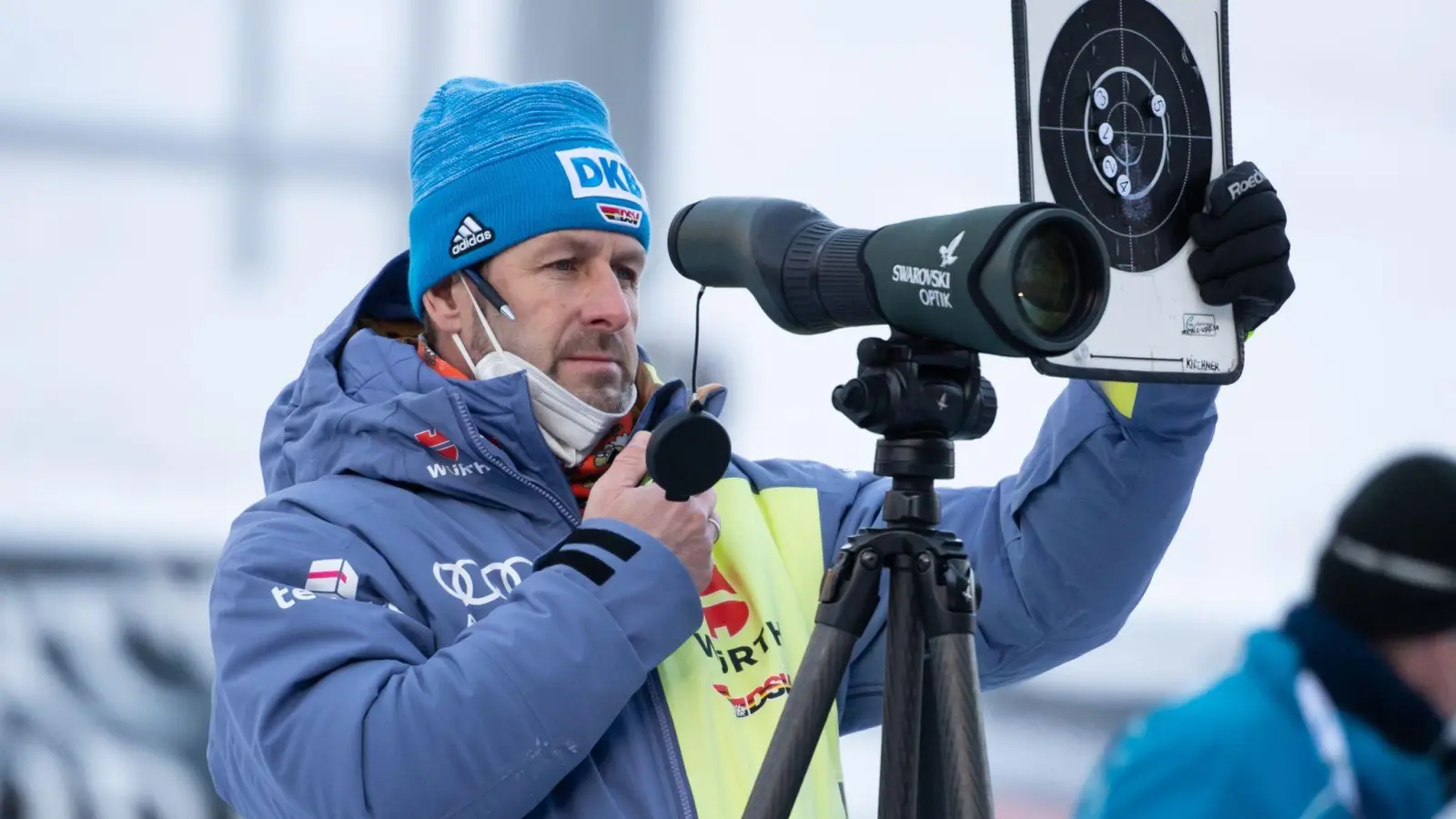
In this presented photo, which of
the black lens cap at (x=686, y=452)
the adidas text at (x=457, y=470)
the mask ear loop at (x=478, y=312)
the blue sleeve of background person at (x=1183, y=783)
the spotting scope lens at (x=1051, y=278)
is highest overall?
the spotting scope lens at (x=1051, y=278)

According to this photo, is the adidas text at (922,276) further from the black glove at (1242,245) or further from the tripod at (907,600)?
the black glove at (1242,245)

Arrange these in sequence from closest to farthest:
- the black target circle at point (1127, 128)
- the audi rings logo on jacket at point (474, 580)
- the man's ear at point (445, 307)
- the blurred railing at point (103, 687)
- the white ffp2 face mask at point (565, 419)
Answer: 1. the black target circle at point (1127, 128)
2. the audi rings logo on jacket at point (474, 580)
3. the white ffp2 face mask at point (565, 419)
4. the man's ear at point (445, 307)
5. the blurred railing at point (103, 687)

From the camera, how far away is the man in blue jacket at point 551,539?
1091 millimetres

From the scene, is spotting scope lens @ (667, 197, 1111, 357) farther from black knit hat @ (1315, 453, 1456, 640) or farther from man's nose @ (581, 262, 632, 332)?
man's nose @ (581, 262, 632, 332)

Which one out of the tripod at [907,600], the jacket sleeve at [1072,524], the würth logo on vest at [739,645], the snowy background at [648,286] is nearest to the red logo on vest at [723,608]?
the würth logo on vest at [739,645]

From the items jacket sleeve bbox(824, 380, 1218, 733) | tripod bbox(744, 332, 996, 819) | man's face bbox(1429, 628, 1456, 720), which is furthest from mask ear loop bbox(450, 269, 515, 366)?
man's face bbox(1429, 628, 1456, 720)

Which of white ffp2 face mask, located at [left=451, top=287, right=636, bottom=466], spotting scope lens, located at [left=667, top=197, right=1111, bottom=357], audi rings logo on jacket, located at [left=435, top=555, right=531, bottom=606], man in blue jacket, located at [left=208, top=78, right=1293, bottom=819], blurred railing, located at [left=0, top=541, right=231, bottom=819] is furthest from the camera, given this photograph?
blurred railing, located at [left=0, top=541, right=231, bottom=819]

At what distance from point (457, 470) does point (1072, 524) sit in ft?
1.62

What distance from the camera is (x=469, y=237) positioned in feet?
4.84

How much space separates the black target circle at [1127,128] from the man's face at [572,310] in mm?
523

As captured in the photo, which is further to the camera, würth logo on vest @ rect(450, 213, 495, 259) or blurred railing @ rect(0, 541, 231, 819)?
blurred railing @ rect(0, 541, 231, 819)

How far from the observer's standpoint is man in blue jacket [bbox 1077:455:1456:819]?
0.91 metres

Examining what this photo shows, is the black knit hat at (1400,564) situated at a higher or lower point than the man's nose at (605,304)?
lower

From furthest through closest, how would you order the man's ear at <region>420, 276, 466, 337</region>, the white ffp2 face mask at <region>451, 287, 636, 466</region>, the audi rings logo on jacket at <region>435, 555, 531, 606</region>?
the man's ear at <region>420, 276, 466, 337</region>, the white ffp2 face mask at <region>451, 287, 636, 466</region>, the audi rings logo on jacket at <region>435, 555, 531, 606</region>
